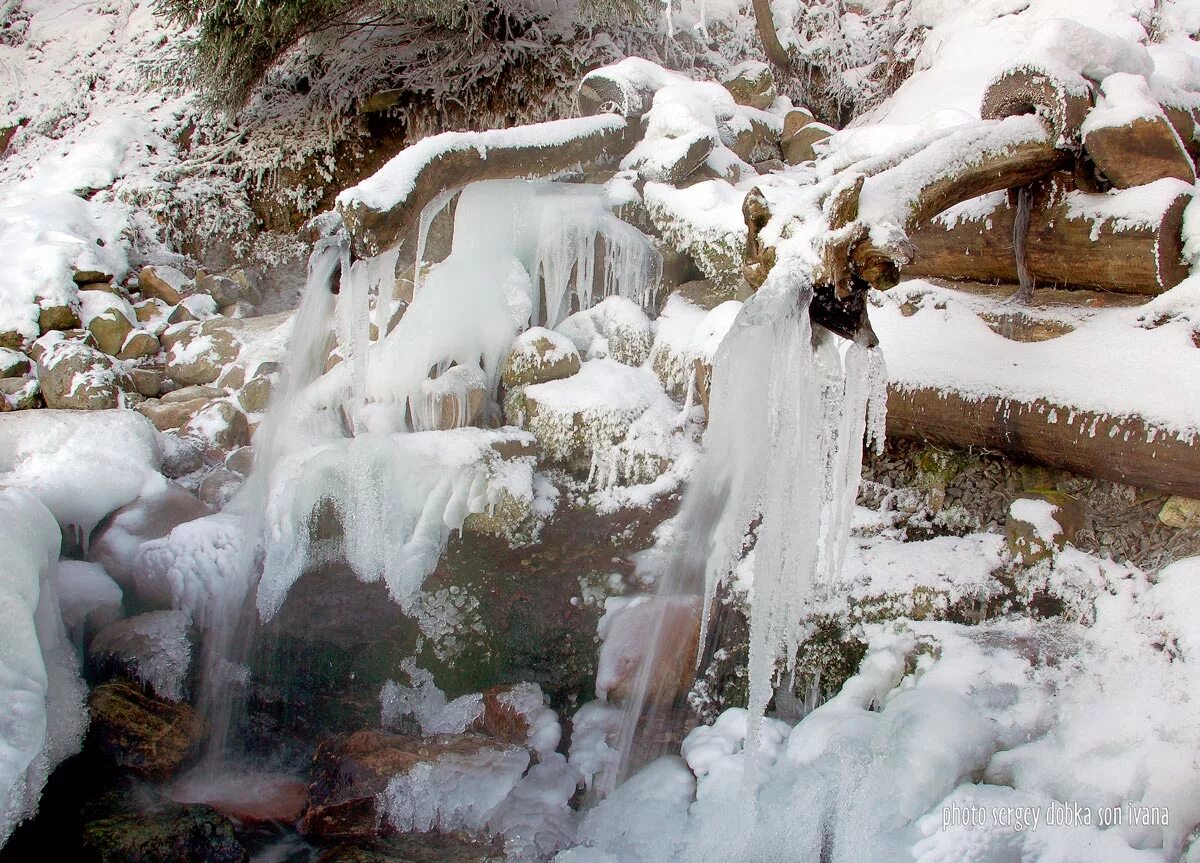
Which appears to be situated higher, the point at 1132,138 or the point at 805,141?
the point at 805,141

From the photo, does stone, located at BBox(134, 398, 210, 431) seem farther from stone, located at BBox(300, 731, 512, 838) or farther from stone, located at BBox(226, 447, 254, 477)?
stone, located at BBox(300, 731, 512, 838)

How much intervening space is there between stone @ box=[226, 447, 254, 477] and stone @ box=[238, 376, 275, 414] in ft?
1.36

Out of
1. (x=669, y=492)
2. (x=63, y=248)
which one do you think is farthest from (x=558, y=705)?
(x=63, y=248)

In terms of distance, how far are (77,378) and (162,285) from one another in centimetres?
134

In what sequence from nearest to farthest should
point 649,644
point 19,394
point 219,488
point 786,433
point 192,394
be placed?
point 786,433 → point 649,644 → point 219,488 → point 19,394 → point 192,394

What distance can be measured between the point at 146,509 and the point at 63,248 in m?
3.04

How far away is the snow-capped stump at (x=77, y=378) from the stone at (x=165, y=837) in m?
3.21

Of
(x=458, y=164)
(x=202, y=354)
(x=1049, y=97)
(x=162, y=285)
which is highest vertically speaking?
(x=1049, y=97)

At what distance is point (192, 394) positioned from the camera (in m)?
5.68

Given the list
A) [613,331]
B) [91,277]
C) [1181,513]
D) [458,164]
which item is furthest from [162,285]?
[1181,513]

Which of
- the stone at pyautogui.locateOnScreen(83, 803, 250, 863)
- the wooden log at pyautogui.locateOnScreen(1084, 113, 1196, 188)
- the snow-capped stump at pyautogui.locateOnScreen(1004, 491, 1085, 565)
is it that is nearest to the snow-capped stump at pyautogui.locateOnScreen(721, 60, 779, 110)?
Result: the wooden log at pyautogui.locateOnScreen(1084, 113, 1196, 188)

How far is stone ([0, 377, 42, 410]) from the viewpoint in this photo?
541 centimetres

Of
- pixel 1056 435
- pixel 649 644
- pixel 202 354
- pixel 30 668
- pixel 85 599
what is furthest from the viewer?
pixel 202 354

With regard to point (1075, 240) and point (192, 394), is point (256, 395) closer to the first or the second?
point (192, 394)
